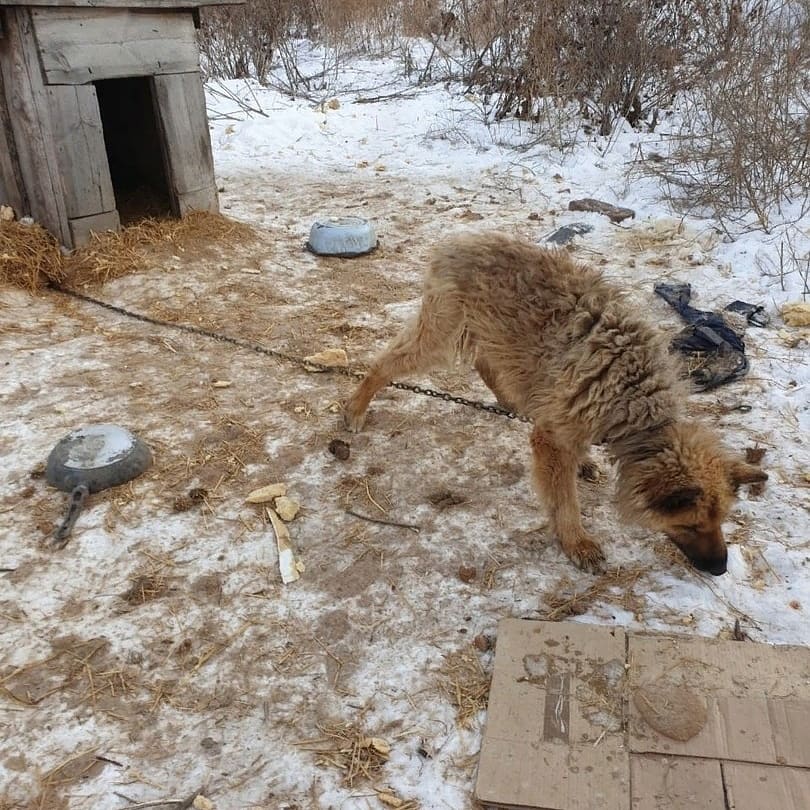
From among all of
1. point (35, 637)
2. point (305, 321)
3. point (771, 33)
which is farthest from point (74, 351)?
point (771, 33)

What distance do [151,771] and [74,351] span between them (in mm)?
3680

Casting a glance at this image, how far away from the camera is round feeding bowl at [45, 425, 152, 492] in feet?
12.0

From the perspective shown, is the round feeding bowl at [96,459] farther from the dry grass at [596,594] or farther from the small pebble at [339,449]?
the dry grass at [596,594]

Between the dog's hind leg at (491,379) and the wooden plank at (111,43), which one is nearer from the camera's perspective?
the dog's hind leg at (491,379)

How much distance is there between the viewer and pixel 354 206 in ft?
28.8

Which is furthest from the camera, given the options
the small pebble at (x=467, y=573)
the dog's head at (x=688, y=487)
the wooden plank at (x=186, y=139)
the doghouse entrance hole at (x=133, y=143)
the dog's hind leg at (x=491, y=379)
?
the doghouse entrance hole at (x=133, y=143)

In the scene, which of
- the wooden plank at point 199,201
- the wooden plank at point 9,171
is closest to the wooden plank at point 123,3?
the wooden plank at point 9,171

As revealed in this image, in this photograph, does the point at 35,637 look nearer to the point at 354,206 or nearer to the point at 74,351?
the point at 74,351

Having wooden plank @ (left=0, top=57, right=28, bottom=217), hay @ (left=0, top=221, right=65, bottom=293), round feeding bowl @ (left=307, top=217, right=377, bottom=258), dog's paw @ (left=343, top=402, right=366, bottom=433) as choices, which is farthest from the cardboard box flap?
wooden plank @ (left=0, top=57, right=28, bottom=217)

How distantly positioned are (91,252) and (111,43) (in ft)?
6.31

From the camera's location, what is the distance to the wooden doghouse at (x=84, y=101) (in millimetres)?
5961

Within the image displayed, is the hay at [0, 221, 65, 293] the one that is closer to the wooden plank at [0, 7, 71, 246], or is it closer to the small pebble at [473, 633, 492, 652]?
the wooden plank at [0, 7, 71, 246]

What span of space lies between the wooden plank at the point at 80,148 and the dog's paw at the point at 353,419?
12.9 feet

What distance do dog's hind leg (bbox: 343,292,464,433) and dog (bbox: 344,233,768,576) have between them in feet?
0.04
